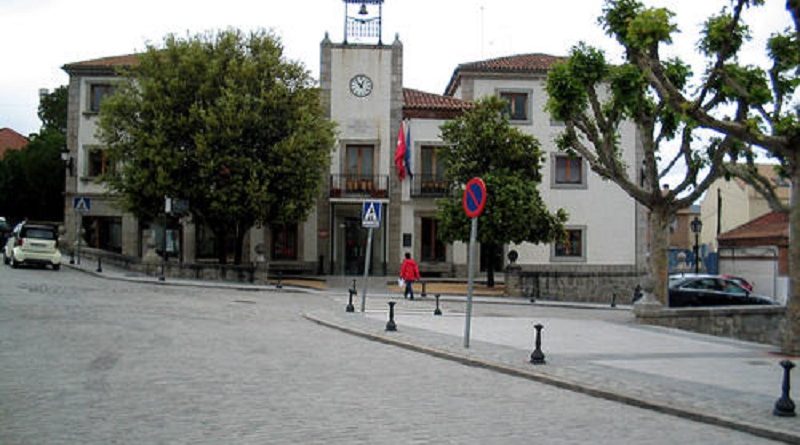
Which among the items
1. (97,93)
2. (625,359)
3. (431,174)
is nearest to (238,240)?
(431,174)

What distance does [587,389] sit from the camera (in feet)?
34.9

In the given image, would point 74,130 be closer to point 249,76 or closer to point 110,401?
point 249,76

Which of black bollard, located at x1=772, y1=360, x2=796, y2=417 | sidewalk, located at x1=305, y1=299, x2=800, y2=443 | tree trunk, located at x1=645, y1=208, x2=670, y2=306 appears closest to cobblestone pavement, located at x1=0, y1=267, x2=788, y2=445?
sidewalk, located at x1=305, y1=299, x2=800, y2=443

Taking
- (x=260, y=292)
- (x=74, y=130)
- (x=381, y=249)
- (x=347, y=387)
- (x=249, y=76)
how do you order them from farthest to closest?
(x=74, y=130)
(x=381, y=249)
(x=249, y=76)
(x=260, y=292)
(x=347, y=387)

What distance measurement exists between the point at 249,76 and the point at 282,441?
25736 mm

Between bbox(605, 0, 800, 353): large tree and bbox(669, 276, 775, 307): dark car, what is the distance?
27.9 ft

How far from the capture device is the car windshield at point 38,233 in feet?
97.8

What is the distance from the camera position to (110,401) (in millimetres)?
8891

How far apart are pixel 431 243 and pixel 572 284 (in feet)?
24.8

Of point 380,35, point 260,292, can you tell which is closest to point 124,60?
point 380,35

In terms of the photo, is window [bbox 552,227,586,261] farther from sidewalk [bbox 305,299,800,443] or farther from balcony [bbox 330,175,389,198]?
sidewalk [bbox 305,299,800,443]

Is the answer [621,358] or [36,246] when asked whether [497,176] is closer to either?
[36,246]

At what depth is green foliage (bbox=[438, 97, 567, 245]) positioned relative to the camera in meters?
32.0

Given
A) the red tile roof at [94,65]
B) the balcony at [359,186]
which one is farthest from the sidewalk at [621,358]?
the red tile roof at [94,65]
